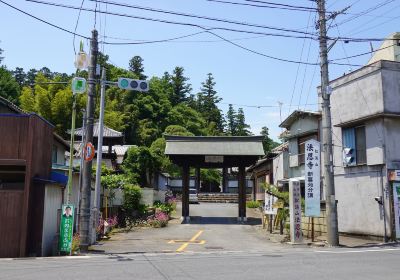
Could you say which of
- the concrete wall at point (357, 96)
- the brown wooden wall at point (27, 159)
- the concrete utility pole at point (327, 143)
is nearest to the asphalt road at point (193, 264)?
the brown wooden wall at point (27, 159)

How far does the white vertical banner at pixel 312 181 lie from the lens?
18344 mm

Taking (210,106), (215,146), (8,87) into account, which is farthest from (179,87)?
(215,146)

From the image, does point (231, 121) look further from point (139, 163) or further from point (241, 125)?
point (139, 163)

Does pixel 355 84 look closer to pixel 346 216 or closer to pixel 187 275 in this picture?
pixel 346 216

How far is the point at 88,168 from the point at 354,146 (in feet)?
44.8

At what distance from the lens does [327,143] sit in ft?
59.3

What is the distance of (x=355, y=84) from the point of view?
70.3ft

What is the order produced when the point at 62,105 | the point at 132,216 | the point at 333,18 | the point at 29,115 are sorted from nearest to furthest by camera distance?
1. the point at 29,115
2. the point at 333,18
3. the point at 132,216
4. the point at 62,105

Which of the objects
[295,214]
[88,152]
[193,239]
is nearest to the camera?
[88,152]

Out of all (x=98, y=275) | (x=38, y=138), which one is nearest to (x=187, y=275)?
(x=98, y=275)

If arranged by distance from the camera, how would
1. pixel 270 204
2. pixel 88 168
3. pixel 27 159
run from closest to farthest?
pixel 27 159
pixel 88 168
pixel 270 204

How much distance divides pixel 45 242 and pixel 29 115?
4.39 meters

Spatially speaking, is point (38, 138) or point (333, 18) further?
point (333, 18)

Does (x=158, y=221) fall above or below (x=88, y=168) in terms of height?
below
